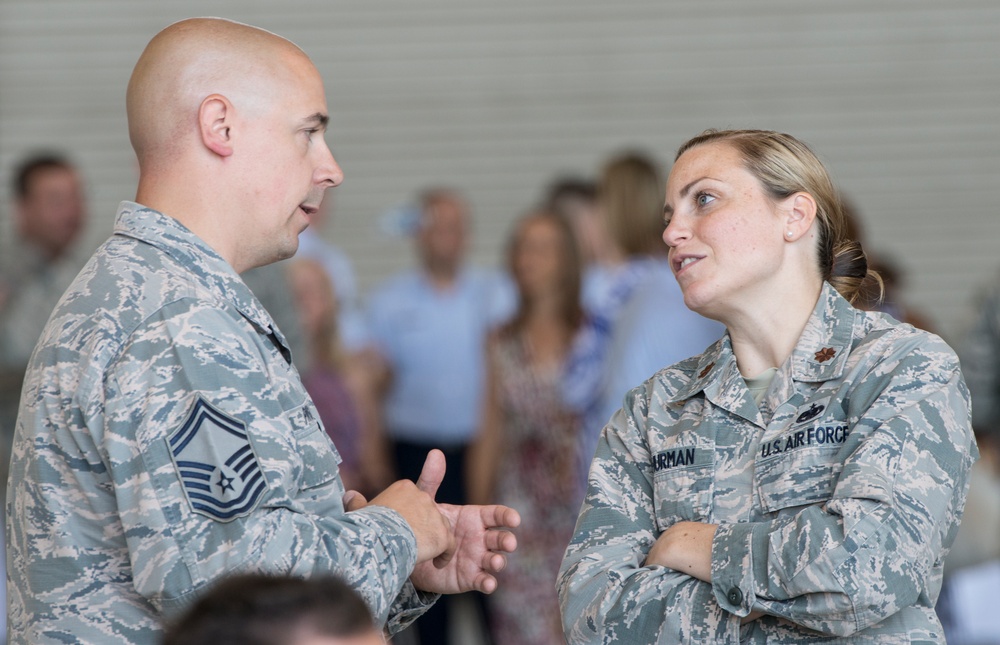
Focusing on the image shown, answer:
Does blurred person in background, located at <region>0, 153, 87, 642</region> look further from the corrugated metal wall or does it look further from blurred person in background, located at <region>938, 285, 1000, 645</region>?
blurred person in background, located at <region>938, 285, 1000, 645</region>

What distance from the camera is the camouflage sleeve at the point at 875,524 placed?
2145 millimetres

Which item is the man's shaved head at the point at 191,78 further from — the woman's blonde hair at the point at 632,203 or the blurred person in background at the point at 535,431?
the blurred person in background at the point at 535,431

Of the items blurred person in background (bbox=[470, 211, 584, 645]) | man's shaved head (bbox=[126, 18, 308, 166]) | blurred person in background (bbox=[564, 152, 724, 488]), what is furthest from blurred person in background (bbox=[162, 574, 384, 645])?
blurred person in background (bbox=[470, 211, 584, 645])

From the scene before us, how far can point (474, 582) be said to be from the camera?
8.18 ft

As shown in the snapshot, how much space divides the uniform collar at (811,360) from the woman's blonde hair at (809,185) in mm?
103

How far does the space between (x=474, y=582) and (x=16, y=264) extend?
13.1 feet

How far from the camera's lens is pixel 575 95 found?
8.10 meters

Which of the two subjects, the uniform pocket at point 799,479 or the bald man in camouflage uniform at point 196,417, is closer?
the bald man in camouflage uniform at point 196,417

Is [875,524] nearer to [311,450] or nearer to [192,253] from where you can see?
[311,450]

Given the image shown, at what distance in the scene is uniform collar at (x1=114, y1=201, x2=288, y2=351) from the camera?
2314 millimetres

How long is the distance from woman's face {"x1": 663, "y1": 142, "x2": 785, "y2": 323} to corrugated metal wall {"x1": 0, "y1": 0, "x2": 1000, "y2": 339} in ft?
17.5

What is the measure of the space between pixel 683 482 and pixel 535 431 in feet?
9.61

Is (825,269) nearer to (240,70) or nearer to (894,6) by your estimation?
(240,70)

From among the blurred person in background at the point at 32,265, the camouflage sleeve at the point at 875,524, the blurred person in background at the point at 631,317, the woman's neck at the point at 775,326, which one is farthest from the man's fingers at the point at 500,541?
the blurred person in background at the point at 32,265
